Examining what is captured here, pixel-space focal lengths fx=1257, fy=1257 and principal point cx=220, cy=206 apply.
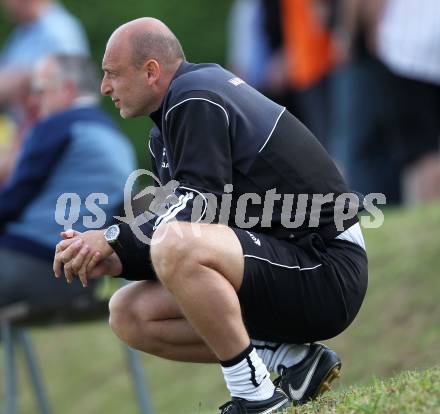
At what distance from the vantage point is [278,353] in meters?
5.51

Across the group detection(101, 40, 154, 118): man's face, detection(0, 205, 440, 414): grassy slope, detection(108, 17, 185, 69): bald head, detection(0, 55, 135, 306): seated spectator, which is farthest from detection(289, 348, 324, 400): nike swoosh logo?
detection(0, 55, 135, 306): seated spectator

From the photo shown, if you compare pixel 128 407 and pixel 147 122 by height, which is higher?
pixel 128 407

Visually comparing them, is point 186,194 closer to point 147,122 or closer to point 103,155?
point 103,155

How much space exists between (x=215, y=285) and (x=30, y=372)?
13.0 ft

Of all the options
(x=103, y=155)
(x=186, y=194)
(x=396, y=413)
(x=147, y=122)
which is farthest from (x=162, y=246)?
(x=147, y=122)

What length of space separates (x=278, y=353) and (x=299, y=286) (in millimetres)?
460

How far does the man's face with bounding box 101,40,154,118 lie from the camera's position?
5363mm

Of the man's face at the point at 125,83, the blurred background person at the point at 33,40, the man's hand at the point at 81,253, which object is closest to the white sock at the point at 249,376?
the man's hand at the point at 81,253

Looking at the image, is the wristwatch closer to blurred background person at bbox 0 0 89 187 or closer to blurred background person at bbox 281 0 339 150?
blurred background person at bbox 0 0 89 187

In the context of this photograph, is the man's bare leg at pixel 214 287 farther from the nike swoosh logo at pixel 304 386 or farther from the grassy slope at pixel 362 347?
the grassy slope at pixel 362 347

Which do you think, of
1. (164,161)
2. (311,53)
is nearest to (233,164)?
(164,161)

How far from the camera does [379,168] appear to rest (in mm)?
12297

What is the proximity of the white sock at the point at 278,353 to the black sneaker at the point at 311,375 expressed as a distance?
0.03m

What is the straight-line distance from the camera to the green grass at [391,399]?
460 centimetres
